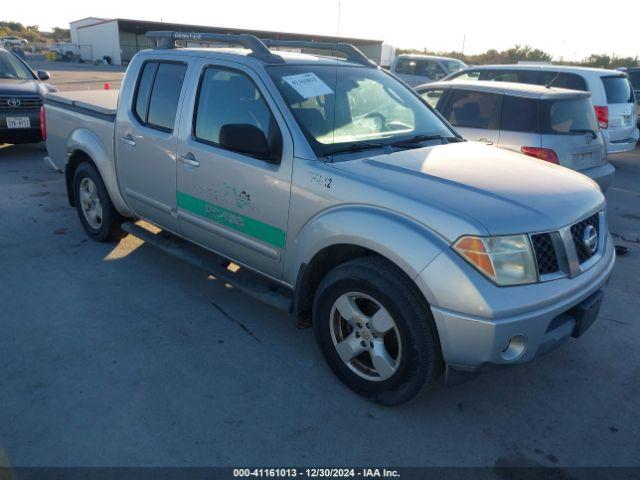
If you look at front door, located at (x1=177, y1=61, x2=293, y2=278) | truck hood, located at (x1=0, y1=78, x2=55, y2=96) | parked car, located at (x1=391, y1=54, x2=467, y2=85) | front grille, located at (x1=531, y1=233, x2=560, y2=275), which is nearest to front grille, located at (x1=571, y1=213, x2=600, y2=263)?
front grille, located at (x1=531, y1=233, x2=560, y2=275)

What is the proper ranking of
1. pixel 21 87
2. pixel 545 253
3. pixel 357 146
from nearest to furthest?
pixel 545 253
pixel 357 146
pixel 21 87

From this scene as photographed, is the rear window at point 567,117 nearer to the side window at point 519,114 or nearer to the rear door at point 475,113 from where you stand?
the side window at point 519,114

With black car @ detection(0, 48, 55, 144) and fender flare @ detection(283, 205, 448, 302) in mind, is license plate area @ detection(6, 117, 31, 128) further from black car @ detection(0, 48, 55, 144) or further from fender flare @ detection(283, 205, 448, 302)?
fender flare @ detection(283, 205, 448, 302)

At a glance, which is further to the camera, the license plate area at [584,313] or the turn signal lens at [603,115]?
the turn signal lens at [603,115]

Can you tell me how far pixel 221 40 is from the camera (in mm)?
4004

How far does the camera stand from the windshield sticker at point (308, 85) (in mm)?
3396

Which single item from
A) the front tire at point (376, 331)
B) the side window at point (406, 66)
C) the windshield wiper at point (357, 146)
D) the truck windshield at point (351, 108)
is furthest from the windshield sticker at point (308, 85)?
the side window at point (406, 66)

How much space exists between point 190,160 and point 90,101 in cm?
216

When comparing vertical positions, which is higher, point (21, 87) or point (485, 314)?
point (21, 87)

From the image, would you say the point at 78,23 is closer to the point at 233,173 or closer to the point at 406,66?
the point at 406,66

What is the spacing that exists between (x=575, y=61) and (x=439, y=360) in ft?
151

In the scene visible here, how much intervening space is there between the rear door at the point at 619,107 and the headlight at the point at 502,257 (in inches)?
309

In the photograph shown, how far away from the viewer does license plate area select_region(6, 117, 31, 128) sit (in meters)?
8.47

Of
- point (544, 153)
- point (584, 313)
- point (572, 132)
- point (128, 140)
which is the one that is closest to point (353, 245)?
point (584, 313)
